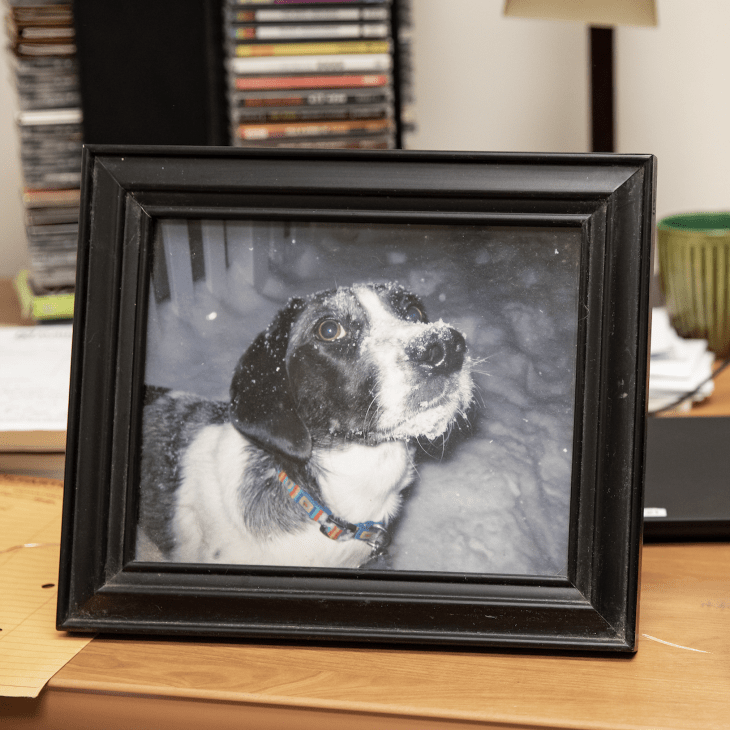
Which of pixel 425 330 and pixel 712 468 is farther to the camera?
pixel 712 468

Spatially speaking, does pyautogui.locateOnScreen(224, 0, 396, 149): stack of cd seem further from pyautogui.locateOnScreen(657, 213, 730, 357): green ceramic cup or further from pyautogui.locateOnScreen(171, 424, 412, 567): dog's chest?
pyautogui.locateOnScreen(171, 424, 412, 567): dog's chest

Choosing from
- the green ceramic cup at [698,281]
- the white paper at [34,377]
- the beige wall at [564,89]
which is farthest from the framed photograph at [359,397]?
the beige wall at [564,89]

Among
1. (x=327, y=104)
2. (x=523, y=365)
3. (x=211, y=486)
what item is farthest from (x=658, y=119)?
(x=211, y=486)

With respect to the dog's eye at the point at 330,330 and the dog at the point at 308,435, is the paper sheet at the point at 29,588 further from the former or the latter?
the dog's eye at the point at 330,330

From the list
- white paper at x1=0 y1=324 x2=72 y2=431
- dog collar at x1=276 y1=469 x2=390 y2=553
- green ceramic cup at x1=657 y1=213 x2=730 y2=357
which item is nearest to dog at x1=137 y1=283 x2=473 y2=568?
dog collar at x1=276 y1=469 x2=390 y2=553

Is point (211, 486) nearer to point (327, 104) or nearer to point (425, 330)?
point (425, 330)

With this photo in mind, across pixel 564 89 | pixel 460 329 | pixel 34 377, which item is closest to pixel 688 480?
pixel 460 329

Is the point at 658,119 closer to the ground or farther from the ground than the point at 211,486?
farther from the ground
